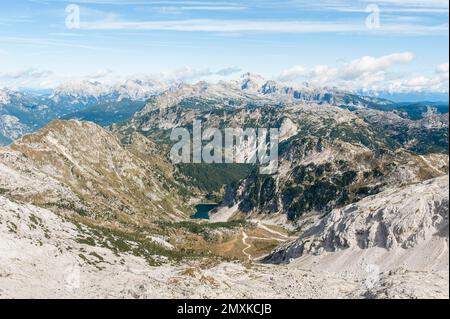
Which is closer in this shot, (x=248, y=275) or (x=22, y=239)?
(x=22, y=239)

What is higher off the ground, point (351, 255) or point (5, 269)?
point (5, 269)

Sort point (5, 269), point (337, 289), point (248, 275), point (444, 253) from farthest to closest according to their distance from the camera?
point (248, 275) < point (444, 253) < point (337, 289) < point (5, 269)
